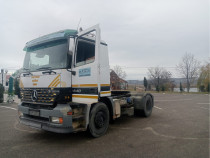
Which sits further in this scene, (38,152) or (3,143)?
(3,143)

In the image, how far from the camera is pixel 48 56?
13.5 ft


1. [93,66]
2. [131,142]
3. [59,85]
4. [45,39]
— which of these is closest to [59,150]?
[59,85]

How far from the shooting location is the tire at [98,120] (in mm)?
3977

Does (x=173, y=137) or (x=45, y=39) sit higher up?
(x=45, y=39)

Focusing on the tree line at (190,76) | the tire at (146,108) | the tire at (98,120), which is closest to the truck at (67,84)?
the tire at (98,120)

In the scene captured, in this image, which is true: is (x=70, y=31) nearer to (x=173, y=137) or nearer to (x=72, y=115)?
(x=72, y=115)

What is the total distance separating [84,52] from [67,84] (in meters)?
1.04

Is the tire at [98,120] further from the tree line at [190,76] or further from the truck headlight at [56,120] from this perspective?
the tree line at [190,76]

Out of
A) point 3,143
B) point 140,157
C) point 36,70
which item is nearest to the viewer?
point 140,157

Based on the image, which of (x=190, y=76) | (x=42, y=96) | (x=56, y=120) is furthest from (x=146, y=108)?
(x=190, y=76)

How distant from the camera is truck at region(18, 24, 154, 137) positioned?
3.68 m

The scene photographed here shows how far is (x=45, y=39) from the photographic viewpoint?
4.25m

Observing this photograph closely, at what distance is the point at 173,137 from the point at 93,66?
306cm

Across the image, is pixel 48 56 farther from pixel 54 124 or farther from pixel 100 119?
pixel 100 119
